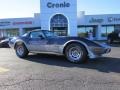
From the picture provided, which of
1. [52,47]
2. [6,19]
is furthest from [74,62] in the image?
[6,19]

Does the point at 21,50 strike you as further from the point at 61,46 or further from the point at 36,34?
the point at 61,46

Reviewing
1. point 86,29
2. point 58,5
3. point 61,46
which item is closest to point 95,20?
point 86,29

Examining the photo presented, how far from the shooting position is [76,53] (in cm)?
1036

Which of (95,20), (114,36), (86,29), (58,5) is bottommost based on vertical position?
(114,36)

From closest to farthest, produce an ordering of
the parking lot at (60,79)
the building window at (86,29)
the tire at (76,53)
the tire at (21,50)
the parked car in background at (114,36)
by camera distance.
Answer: the parking lot at (60,79) < the tire at (76,53) < the tire at (21,50) < the parked car in background at (114,36) < the building window at (86,29)

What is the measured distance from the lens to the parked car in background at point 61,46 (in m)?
10.0

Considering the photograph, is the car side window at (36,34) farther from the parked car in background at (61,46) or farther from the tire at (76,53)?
the tire at (76,53)

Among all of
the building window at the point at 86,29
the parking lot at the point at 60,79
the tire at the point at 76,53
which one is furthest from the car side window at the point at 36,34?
the building window at the point at 86,29

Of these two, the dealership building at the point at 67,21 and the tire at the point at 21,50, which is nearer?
the tire at the point at 21,50

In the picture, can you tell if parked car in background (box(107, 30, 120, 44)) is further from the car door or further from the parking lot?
the parking lot

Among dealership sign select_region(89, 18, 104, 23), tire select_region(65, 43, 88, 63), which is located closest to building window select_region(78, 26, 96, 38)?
dealership sign select_region(89, 18, 104, 23)

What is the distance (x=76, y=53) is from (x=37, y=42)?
223cm

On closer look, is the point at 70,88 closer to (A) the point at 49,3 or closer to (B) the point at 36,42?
(B) the point at 36,42

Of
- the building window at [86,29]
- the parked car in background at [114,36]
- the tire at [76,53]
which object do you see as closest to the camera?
the tire at [76,53]
